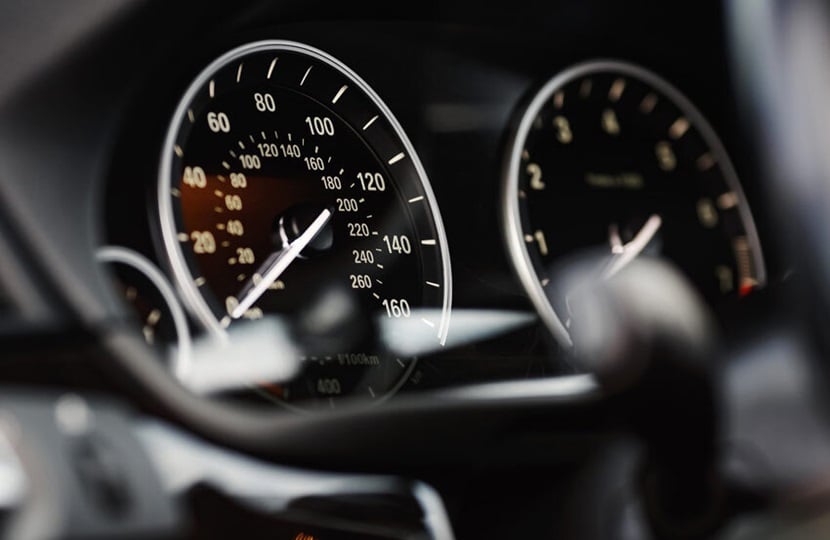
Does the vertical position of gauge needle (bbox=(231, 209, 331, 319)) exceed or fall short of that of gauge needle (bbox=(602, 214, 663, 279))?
it exceeds it

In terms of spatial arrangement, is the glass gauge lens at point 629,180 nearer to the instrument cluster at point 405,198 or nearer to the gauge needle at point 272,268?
the instrument cluster at point 405,198

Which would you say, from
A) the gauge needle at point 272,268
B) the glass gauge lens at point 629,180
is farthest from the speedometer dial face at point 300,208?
the glass gauge lens at point 629,180

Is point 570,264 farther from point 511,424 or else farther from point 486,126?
point 511,424

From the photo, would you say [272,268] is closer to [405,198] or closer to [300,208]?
[300,208]

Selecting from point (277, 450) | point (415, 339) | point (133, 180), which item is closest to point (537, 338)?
point (415, 339)

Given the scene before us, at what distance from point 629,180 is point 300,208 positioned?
0.67 meters

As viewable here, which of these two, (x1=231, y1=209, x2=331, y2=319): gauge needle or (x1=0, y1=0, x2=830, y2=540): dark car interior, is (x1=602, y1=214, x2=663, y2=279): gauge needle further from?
(x1=231, y1=209, x2=331, y2=319): gauge needle

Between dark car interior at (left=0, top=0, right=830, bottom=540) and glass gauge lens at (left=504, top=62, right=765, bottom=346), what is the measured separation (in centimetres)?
2

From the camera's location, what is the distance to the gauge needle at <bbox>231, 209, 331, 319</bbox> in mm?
1407

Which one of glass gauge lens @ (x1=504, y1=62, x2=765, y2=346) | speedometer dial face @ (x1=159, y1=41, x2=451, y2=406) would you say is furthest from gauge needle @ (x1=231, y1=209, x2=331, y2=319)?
glass gauge lens @ (x1=504, y1=62, x2=765, y2=346)

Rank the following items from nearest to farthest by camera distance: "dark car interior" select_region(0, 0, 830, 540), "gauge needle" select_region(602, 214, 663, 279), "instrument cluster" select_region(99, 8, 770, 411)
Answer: "dark car interior" select_region(0, 0, 830, 540), "instrument cluster" select_region(99, 8, 770, 411), "gauge needle" select_region(602, 214, 663, 279)

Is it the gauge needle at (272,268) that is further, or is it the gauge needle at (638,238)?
the gauge needle at (638,238)

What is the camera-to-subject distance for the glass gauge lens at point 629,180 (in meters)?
1.92

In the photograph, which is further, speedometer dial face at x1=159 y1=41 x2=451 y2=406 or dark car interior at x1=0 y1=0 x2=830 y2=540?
speedometer dial face at x1=159 y1=41 x2=451 y2=406
